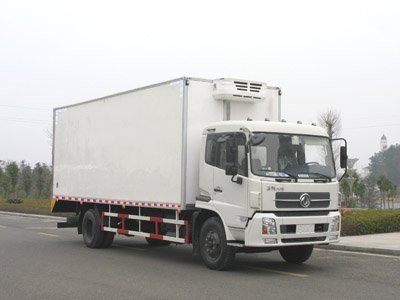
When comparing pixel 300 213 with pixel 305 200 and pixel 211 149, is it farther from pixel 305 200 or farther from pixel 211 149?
pixel 211 149

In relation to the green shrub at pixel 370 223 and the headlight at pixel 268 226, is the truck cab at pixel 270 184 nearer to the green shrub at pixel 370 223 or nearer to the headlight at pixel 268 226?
the headlight at pixel 268 226

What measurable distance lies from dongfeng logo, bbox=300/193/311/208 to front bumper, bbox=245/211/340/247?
0.23m

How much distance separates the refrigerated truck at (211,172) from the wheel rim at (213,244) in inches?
0.7

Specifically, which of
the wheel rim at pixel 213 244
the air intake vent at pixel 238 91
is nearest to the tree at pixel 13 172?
the air intake vent at pixel 238 91

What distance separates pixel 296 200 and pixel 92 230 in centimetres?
641

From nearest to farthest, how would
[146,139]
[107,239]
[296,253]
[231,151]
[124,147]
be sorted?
[231,151], [296,253], [146,139], [124,147], [107,239]

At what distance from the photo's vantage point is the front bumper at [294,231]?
29.5 ft

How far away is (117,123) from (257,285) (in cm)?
592

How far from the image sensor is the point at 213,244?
32.1 feet

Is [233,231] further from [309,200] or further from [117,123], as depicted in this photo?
[117,123]

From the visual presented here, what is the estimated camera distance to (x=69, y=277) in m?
9.15

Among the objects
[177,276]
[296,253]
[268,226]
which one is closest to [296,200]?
[268,226]

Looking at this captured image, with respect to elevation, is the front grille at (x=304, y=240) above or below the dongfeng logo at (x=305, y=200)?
below

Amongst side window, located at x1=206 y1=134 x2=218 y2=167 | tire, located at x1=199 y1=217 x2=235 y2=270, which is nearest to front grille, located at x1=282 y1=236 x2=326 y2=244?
tire, located at x1=199 y1=217 x2=235 y2=270
